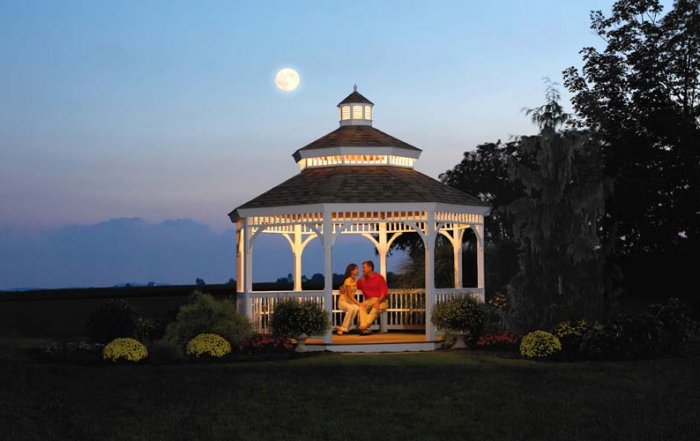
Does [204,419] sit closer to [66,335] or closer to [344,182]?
[344,182]

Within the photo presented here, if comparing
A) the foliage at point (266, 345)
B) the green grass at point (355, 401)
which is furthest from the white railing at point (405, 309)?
the green grass at point (355, 401)

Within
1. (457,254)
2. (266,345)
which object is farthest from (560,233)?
(266,345)

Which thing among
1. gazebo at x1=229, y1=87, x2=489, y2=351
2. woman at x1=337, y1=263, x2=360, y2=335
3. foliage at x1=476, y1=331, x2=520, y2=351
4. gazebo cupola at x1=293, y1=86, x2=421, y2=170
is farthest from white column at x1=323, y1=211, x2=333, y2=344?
foliage at x1=476, y1=331, x2=520, y2=351

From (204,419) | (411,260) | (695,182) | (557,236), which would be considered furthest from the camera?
(695,182)

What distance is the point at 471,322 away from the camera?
26.4 metres

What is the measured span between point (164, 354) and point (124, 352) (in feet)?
2.81

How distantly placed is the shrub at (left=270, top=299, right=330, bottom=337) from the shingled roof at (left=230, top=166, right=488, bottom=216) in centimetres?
267

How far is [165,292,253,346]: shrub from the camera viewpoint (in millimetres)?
25266

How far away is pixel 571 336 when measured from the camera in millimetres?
24562

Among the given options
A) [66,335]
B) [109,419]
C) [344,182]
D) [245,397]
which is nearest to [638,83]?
[344,182]

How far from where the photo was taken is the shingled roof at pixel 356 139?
2942 centimetres

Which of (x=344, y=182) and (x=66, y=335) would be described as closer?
(x=344, y=182)

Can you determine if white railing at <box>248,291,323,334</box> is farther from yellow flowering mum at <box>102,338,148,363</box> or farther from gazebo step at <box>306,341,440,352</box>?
yellow flowering mum at <box>102,338,148,363</box>

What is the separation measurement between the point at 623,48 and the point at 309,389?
84.1 ft
